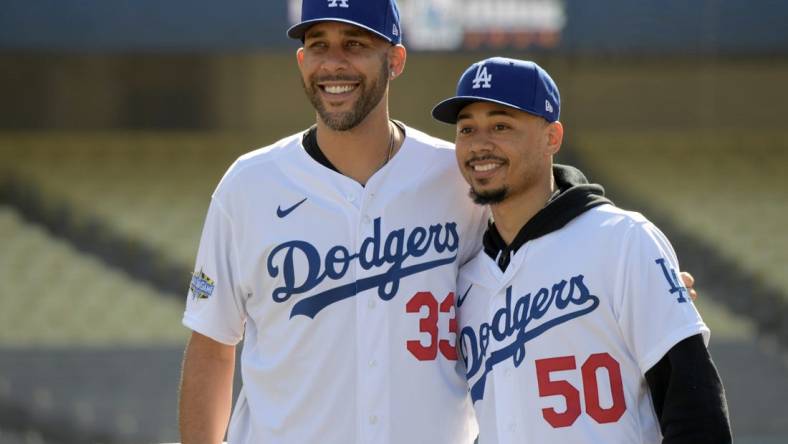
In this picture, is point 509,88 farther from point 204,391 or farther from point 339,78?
point 204,391

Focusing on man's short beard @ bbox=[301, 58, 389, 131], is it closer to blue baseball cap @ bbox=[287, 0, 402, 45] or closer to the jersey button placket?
blue baseball cap @ bbox=[287, 0, 402, 45]

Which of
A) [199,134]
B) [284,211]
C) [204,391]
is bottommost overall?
[199,134]

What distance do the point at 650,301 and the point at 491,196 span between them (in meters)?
0.48

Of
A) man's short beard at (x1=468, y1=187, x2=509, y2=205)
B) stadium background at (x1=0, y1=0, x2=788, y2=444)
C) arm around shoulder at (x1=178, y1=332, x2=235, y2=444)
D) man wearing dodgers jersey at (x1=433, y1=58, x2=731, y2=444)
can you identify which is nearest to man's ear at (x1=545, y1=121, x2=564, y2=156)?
man wearing dodgers jersey at (x1=433, y1=58, x2=731, y2=444)

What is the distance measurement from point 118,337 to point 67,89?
230 cm

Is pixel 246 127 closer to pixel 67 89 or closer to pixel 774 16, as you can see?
pixel 67 89

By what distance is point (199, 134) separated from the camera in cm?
1091

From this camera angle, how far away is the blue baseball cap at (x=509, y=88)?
2.79m

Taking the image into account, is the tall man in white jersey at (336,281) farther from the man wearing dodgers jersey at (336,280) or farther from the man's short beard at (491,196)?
the man's short beard at (491,196)

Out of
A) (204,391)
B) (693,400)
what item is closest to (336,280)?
(204,391)

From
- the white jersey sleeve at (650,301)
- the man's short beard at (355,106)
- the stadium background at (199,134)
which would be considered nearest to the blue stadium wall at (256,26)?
the stadium background at (199,134)

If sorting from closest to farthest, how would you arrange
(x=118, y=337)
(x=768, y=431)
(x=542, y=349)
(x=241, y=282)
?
(x=542, y=349) < (x=241, y=282) < (x=768, y=431) < (x=118, y=337)

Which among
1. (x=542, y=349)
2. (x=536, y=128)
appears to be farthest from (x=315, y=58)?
(x=542, y=349)

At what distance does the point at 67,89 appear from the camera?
1042 centimetres
